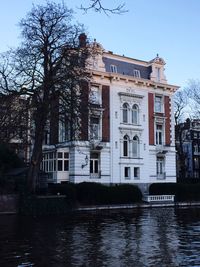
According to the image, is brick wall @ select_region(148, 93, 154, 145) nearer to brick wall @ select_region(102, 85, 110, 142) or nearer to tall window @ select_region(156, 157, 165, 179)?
tall window @ select_region(156, 157, 165, 179)

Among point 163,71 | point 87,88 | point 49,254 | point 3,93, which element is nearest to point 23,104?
point 3,93

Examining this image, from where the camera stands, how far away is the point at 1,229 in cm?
1839

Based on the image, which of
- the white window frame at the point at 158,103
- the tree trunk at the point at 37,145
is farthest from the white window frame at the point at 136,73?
the tree trunk at the point at 37,145

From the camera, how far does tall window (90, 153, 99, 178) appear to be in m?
45.0

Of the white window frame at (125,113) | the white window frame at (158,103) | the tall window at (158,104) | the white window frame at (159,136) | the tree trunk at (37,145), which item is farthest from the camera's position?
the tall window at (158,104)

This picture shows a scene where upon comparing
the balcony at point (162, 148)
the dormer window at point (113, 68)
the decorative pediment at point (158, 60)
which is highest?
the decorative pediment at point (158, 60)

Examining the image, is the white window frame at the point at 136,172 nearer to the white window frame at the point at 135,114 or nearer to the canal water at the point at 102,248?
the white window frame at the point at 135,114

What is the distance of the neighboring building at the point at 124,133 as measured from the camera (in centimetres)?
4419

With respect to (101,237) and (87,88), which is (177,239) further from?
(87,88)

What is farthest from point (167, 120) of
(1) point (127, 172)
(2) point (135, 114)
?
(1) point (127, 172)

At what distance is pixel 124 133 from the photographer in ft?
157

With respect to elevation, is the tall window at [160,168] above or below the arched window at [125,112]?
below

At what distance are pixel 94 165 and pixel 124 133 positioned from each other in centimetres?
551

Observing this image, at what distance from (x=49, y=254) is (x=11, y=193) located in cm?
1874
